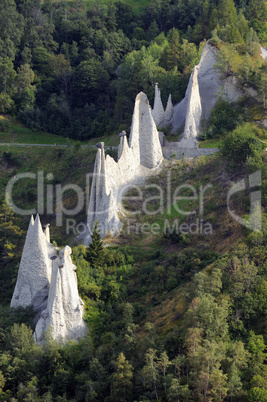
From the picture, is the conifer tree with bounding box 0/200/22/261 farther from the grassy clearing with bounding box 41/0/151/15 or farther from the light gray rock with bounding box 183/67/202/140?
the grassy clearing with bounding box 41/0/151/15

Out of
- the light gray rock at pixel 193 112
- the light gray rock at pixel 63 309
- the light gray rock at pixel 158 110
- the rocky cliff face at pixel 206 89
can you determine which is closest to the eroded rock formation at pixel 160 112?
the light gray rock at pixel 158 110

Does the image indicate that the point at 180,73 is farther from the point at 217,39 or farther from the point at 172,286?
the point at 172,286

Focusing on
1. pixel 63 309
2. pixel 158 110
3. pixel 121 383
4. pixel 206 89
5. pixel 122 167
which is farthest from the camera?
pixel 206 89

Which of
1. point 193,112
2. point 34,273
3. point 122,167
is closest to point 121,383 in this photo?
point 34,273

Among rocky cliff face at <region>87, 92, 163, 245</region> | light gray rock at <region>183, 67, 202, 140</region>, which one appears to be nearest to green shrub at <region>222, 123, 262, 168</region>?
rocky cliff face at <region>87, 92, 163, 245</region>

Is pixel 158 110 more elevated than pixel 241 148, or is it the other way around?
pixel 158 110

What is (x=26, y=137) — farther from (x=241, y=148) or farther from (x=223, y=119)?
(x=241, y=148)
